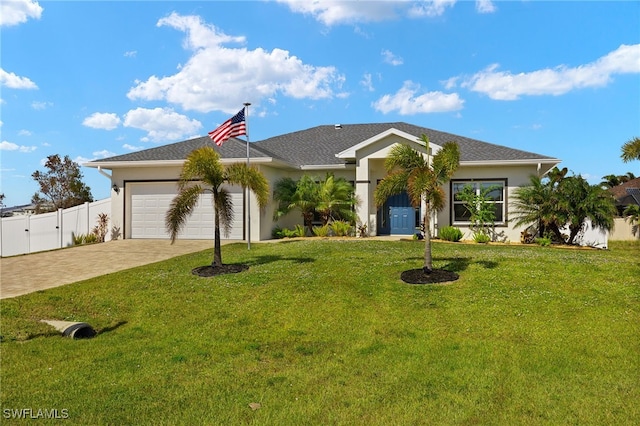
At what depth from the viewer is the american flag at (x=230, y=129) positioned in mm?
15141

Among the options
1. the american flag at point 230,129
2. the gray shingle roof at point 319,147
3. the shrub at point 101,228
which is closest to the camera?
the american flag at point 230,129

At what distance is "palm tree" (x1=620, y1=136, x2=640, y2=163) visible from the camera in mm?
12336

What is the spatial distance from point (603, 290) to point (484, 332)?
12.1 ft

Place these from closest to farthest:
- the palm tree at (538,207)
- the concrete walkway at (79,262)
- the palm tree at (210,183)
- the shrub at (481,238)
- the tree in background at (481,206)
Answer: the concrete walkway at (79,262), the palm tree at (210,183), the palm tree at (538,207), the shrub at (481,238), the tree in background at (481,206)

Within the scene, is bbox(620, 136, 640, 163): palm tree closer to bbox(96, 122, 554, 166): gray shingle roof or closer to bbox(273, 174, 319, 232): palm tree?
bbox(96, 122, 554, 166): gray shingle roof

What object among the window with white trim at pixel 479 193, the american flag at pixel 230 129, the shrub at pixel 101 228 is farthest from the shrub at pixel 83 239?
the window with white trim at pixel 479 193

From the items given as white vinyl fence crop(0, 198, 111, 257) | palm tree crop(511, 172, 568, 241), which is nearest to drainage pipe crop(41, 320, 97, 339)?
white vinyl fence crop(0, 198, 111, 257)

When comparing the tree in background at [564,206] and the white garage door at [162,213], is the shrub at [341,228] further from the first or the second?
the tree in background at [564,206]

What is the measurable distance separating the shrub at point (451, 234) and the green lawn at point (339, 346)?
226 inches

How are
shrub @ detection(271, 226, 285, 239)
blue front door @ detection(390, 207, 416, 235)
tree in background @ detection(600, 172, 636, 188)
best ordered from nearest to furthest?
shrub @ detection(271, 226, 285, 239)
blue front door @ detection(390, 207, 416, 235)
tree in background @ detection(600, 172, 636, 188)

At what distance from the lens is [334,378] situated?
5.31m

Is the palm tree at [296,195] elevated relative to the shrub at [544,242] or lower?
elevated

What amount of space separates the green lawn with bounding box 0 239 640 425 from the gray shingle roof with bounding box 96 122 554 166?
7962 millimetres

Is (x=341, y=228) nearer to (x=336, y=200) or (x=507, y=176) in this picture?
(x=336, y=200)
